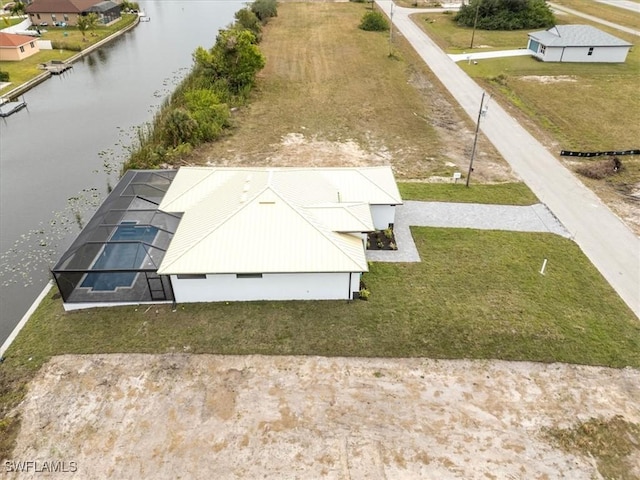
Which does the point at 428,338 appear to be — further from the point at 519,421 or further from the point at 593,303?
the point at 593,303

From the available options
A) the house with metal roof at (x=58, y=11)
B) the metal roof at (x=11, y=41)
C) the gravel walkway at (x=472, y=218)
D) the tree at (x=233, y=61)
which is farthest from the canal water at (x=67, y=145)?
the gravel walkway at (x=472, y=218)

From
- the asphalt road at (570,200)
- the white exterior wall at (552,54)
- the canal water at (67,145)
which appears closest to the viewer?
the asphalt road at (570,200)

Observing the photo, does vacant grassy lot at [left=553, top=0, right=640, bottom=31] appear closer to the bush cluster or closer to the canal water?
the bush cluster

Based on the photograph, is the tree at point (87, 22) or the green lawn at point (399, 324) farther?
the tree at point (87, 22)

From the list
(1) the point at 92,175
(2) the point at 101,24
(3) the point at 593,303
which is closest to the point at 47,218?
(1) the point at 92,175

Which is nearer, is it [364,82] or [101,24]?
[364,82]

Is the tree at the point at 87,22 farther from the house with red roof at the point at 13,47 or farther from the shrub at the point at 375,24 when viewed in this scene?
the shrub at the point at 375,24

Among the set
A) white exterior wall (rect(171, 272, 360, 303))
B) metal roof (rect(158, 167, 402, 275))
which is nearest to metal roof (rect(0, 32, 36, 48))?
metal roof (rect(158, 167, 402, 275))
